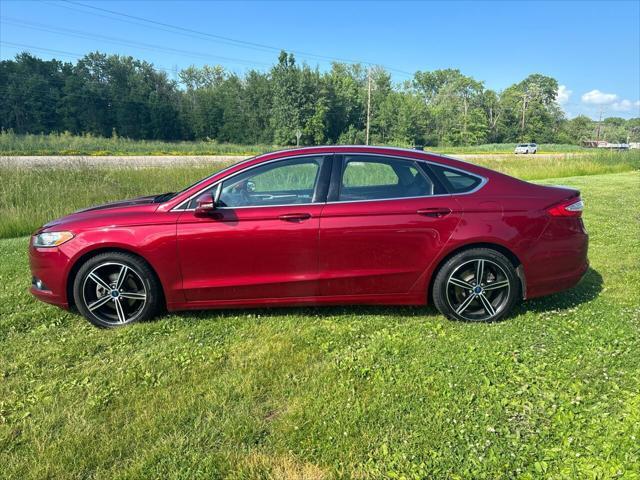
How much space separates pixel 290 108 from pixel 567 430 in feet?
207

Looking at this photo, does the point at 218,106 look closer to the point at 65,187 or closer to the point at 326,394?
the point at 65,187

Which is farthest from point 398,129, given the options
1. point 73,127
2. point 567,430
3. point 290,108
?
point 567,430

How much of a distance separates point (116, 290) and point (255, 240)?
1.37 meters

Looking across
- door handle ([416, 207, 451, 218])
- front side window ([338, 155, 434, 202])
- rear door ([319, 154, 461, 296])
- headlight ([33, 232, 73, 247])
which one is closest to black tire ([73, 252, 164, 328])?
headlight ([33, 232, 73, 247])

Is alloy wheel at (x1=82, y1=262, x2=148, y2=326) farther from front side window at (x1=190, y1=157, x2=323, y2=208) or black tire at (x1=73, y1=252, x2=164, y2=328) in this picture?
front side window at (x1=190, y1=157, x2=323, y2=208)

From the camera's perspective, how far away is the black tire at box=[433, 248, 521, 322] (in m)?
3.73

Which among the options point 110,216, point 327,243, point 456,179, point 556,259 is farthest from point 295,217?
point 556,259

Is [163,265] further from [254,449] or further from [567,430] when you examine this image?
[567,430]

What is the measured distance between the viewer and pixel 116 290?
384 centimetres

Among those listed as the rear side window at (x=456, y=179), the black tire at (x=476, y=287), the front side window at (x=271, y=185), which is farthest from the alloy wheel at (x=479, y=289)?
the front side window at (x=271, y=185)

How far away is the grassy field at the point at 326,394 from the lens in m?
2.25

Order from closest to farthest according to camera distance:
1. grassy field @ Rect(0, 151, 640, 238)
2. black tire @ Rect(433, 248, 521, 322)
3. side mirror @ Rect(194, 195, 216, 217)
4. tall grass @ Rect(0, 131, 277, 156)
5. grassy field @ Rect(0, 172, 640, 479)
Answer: grassy field @ Rect(0, 172, 640, 479)
side mirror @ Rect(194, 195, 216, 217)
black tire @ Rect(433, 248, 521, 322)
grassy field @ Rect(0, 151, 640, 238)
tall grass @ Rect(0, 131, 277, 156)

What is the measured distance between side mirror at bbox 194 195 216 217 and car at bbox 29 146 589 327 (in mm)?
11

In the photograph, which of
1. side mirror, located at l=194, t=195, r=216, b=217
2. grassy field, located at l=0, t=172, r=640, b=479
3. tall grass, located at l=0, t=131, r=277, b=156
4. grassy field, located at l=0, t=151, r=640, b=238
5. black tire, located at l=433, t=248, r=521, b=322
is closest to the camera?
grassy field, located at l=0, t=172, r=640, b=479
